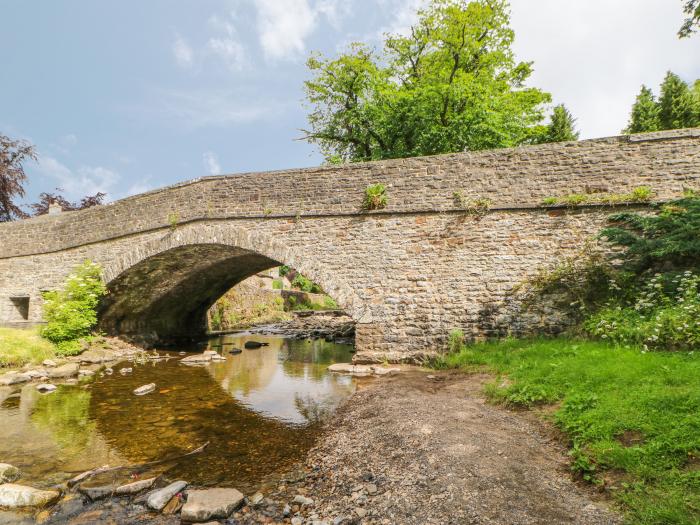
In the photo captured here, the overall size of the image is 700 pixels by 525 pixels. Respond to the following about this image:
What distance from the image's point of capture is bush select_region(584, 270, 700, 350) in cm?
542

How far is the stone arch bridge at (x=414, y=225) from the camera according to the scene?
823cm

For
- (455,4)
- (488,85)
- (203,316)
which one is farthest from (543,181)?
(203,316)

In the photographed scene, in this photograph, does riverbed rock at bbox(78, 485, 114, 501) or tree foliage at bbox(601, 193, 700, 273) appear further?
Answer: tree foliage at bbox(601, 193, 700, 273)

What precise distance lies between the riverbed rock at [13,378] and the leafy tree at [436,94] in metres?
15.4

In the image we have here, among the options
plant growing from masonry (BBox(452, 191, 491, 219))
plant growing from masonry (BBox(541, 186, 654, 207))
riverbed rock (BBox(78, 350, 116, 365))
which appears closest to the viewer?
plant growing from masonry (BBox(541, 186, 654, 207))

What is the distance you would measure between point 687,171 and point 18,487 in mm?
11666

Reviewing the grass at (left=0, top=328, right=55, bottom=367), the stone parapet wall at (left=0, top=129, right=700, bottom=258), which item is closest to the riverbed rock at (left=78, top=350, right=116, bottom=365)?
the grass at (left=0, top=328, right=55, bottom=367)

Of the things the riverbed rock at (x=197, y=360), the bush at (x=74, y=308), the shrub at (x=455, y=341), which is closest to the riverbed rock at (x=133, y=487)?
the shrub at (x=455, y=341)

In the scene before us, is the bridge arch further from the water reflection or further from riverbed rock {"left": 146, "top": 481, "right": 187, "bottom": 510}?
riverbed rock {"left": 146, "top": 481, "right": 187, "bottom": 510}

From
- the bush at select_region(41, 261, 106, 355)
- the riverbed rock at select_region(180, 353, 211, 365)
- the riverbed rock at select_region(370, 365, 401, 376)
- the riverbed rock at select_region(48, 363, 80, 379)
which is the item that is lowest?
the riverbed rock at select_region(370, 365, 401, 376)

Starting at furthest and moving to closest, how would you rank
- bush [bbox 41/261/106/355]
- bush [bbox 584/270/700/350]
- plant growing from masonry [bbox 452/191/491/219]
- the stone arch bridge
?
bush [bbox 41/261/106/355] < plant growing from masonry [bbox 452/191/491/219] < the stone arch bridge < bush [bbox 584/270/700/350]

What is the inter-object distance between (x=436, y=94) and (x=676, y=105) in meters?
13.4

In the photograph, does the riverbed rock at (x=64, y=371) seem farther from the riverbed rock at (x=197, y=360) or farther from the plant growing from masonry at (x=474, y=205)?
the plant growing from masonry at (x=474, y=205)

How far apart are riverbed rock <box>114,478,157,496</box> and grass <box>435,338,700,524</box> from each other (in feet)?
13.6
